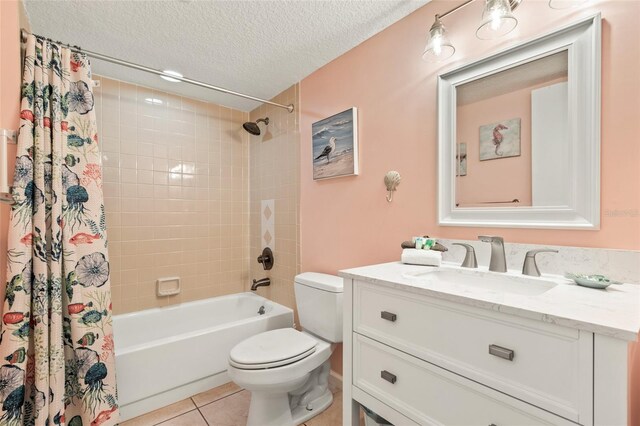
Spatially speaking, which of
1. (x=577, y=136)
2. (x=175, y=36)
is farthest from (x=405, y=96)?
(x=175, y=36)

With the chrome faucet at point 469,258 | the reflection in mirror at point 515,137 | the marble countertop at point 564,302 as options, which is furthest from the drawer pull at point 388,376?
the reflection in mirror at point 515,137

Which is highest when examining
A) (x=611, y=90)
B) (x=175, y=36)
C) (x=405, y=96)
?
(x=175, y=36)

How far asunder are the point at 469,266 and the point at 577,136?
0.61m

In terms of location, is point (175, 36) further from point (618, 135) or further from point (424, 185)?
point (618, 135)

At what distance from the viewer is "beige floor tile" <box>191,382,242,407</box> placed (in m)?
1.86

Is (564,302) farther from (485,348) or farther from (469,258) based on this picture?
(469,258)

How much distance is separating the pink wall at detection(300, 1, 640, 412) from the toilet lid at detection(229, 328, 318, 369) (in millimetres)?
479

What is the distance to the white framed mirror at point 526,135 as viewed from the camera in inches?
39.5

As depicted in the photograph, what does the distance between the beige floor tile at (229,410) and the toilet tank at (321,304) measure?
2.00 ft

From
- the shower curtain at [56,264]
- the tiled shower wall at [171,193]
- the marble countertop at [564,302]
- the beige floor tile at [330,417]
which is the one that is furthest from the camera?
the tiled shower wall at [171,193]

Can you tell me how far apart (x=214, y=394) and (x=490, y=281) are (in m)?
1.87

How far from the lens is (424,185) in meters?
1.48

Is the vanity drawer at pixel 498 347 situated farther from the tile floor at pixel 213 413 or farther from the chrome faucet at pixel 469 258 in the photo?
the tile floor at pixel 213 413

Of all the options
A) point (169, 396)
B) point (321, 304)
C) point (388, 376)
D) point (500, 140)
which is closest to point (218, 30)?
point (500, 140)
